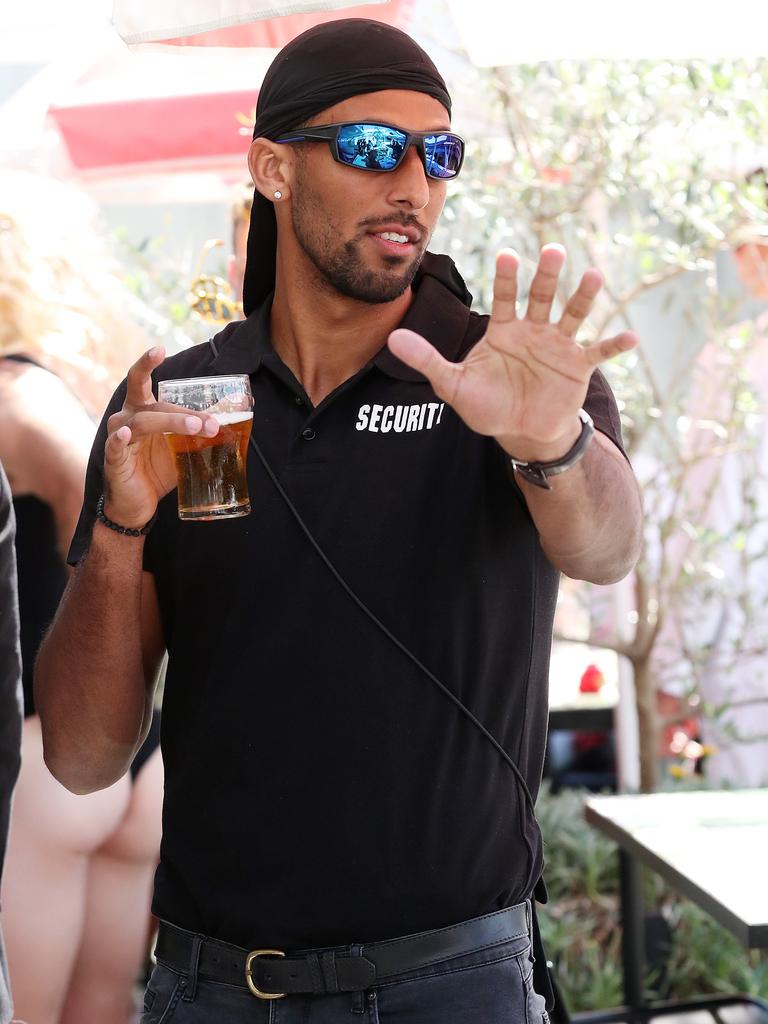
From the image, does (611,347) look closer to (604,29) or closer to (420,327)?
(420,327)

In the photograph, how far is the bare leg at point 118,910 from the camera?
11.9 ft

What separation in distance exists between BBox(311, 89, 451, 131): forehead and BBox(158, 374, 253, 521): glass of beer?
0.48 m

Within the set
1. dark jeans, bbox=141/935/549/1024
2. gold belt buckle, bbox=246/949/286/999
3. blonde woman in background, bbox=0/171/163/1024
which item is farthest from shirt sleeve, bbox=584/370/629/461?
blonde woman in background, bbox=0/171/163/1024

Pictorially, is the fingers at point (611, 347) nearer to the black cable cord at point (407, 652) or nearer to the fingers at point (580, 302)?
the fingers at point (580, 302)

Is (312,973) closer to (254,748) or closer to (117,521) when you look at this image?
(254,748)

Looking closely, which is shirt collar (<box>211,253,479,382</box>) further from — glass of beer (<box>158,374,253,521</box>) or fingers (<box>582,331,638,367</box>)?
fingers (<box>582,331,638,367</box>)

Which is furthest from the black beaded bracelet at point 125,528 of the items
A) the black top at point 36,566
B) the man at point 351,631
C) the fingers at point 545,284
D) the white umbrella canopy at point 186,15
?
the black top at point 36,566

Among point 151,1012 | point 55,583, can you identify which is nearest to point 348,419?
point 151,1012

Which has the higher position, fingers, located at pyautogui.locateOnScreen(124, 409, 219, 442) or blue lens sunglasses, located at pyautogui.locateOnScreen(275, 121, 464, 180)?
blue lens sunglasses, located at pyautogui.locateOnScreen(275, 121, 464, 180)

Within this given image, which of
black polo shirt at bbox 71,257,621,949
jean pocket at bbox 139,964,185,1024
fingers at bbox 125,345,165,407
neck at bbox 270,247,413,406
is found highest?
neck at bbox 270,247,413,406

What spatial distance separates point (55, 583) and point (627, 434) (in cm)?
251

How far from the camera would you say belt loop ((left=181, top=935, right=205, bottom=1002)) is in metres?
1.94

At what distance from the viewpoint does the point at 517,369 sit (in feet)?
5.41

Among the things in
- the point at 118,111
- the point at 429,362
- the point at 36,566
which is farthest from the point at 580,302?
the point at 118,111
